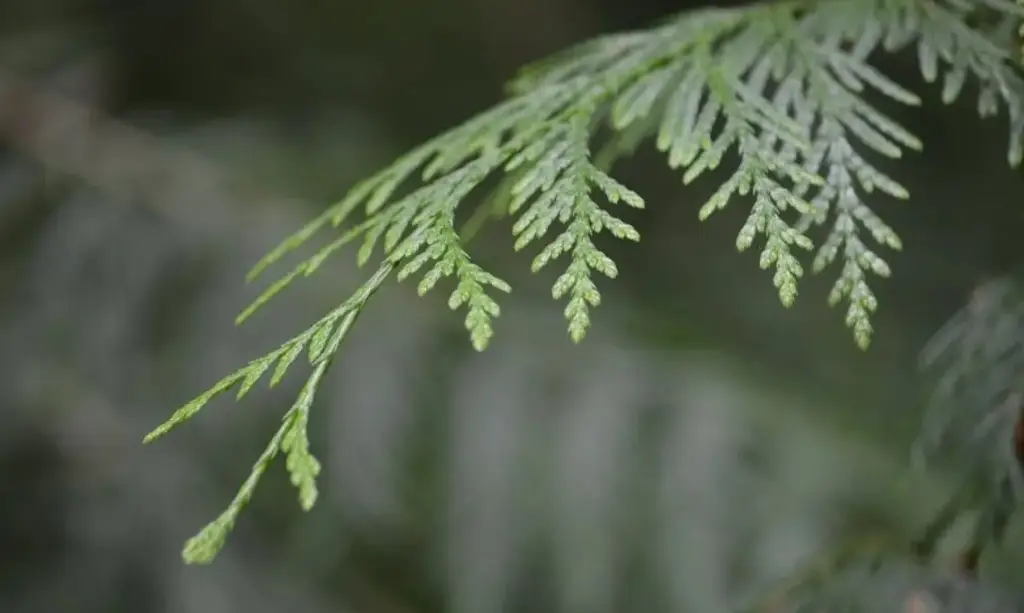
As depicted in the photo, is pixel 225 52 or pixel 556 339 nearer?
pixel 556 339

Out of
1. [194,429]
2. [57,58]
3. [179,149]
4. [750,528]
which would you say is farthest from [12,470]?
[750,528]

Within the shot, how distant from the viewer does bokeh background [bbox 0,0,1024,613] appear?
1.00 metres

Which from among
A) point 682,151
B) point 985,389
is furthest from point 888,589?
point 682,151

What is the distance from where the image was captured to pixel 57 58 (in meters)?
1.26

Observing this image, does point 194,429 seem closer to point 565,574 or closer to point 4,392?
point 4,392

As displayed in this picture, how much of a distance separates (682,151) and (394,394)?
27.6 inches

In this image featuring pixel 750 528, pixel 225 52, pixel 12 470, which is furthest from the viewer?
pixel 225 52

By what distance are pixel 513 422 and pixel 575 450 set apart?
0.07 m

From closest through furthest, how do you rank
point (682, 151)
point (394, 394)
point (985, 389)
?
point (682, 151) → point (985, 389) → point (394, 394)

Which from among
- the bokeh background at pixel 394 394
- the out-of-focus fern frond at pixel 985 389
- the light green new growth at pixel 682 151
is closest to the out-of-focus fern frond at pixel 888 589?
the out-of-focus fern frond at pixel 985 389

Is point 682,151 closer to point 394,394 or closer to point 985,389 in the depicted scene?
point 985,389

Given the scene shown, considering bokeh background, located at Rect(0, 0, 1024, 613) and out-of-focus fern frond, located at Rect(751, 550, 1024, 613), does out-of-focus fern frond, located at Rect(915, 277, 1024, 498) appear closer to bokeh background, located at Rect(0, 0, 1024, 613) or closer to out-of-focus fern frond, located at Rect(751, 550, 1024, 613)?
out-of-focus fern frond, located at Rect(751, 550, 1024, 613)

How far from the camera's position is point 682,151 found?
380mm

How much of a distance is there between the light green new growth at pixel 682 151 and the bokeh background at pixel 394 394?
54 centimetres
